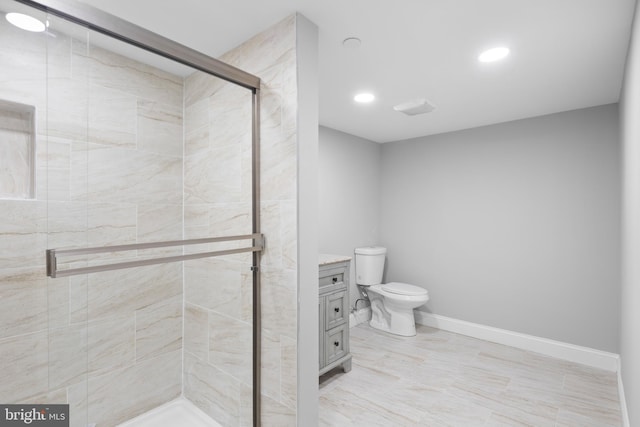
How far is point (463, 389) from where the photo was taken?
2.45m

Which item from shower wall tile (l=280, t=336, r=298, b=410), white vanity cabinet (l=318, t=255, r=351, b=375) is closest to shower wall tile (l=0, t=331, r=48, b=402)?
shower wall tile (l=280, t=336, r=298, b=410)

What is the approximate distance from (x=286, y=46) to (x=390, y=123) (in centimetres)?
202

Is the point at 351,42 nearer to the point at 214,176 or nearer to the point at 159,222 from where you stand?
the point at 214,176

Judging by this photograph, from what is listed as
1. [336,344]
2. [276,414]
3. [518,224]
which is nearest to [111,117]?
[276,414]

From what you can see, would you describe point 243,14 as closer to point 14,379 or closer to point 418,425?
point 14,379

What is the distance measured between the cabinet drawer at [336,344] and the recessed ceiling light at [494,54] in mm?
2229

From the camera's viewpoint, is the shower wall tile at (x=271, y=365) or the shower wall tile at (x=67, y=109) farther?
the shower wall tile at (x=271, y=365)

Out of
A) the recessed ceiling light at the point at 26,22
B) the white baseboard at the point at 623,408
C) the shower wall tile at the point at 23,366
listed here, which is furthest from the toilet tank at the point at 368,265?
the recessed ceiling light at the point at 26,22

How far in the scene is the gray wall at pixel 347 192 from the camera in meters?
3.54

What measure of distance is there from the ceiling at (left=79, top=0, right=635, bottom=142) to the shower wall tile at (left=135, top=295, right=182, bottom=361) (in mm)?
1480

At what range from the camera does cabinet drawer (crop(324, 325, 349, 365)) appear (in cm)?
254

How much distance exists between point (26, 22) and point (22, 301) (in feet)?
3.05

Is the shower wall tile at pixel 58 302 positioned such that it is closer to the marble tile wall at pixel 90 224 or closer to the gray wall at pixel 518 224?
the marble tile wall at pixel 90 224

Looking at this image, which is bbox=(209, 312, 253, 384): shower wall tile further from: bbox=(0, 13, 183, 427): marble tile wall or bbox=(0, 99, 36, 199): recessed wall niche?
bbox=(0, 99, 36, 199): recessed wall niche
